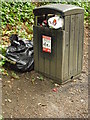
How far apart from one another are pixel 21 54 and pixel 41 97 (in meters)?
0.99

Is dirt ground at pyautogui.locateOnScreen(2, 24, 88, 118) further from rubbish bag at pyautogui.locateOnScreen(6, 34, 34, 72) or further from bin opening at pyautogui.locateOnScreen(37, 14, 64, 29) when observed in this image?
bin opening at pyautogui.locateOnScreen(37, 14, 64, 29)

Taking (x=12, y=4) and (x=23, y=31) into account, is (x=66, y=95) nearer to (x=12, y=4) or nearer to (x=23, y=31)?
(x=23, y=31)

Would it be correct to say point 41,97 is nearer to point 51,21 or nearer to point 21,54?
point 21,54

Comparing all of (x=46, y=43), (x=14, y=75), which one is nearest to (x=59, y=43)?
(x=46, y=43)

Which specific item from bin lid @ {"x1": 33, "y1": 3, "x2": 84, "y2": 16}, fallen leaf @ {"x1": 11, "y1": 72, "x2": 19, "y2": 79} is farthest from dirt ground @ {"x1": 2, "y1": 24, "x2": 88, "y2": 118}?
bin lid @ {"x1": 33, "y1": 3, "x2": 84, "y2": 16}

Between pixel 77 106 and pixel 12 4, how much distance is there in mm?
3836

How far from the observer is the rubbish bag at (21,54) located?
4.32 meters

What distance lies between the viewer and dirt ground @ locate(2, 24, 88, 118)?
3379mm

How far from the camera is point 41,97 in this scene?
3.76 metres

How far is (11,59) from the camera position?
436cm

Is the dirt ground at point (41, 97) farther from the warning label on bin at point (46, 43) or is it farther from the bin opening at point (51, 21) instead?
the bin opening at point (51, 21)

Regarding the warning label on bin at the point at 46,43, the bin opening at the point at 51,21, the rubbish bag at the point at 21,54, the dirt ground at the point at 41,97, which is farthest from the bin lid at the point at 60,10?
the dirt ground at the point at 41,97

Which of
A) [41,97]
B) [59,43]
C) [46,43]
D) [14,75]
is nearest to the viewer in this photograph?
[41,97]

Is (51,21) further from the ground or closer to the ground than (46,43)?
further from the ground
